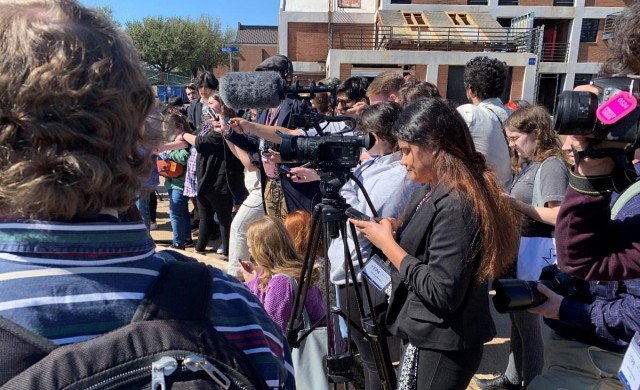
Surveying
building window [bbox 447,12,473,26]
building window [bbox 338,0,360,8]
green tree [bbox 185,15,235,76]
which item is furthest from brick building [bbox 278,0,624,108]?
green tree [bbox 185,15,235,76]

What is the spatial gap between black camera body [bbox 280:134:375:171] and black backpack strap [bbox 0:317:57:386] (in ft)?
4.42

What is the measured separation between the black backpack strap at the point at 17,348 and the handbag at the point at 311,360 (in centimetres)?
164

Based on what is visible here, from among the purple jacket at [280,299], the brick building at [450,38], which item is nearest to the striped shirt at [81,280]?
the purple jacket at [280,299]

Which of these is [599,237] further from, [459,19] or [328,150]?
[459,19]

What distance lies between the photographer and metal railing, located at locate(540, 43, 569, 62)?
27.0m

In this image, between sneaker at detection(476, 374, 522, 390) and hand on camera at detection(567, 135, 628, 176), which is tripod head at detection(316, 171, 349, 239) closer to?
hand on camera at detection(567, 135, 628, 176)

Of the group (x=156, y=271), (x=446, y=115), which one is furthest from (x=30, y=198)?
(x=446, y=115)

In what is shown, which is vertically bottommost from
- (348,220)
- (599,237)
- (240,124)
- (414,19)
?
(348,220)

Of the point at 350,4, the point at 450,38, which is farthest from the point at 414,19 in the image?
the point at 350,4

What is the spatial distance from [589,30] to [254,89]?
102 feet

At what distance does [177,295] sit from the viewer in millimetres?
661

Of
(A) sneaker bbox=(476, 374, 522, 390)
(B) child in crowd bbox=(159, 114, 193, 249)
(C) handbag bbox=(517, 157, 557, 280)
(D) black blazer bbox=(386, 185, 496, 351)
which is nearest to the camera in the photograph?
(D) black blazer bbox=(386, 185, 496, 351)

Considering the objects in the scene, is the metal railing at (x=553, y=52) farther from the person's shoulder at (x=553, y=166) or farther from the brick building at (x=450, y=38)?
the person's shoulder at (x=553, y=166)

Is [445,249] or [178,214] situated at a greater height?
[445,249]
